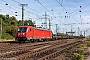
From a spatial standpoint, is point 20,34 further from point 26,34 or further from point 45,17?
point 45,17

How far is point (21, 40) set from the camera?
37438mm

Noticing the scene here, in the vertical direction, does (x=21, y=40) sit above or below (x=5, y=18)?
below

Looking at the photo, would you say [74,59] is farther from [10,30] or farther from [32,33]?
[10,30]

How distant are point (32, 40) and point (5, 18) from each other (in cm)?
5270

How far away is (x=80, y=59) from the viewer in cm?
1395

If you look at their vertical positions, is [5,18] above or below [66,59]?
above

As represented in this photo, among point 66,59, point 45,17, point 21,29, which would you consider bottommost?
point 66,59

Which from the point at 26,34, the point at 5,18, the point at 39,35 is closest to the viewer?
the point at 26,34

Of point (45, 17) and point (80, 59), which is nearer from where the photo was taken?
point (80, 59)

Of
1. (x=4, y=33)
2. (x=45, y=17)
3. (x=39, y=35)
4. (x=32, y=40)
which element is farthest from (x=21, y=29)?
(x=45, y=17)

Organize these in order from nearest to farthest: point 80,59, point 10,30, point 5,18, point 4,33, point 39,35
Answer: point 80,59, point 39,35, point 4,33, point 10,30, point 5,18

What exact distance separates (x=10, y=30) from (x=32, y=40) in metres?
23.0

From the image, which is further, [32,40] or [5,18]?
[5,18]

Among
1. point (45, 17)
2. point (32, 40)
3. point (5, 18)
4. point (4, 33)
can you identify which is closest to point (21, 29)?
point (32, 40)
